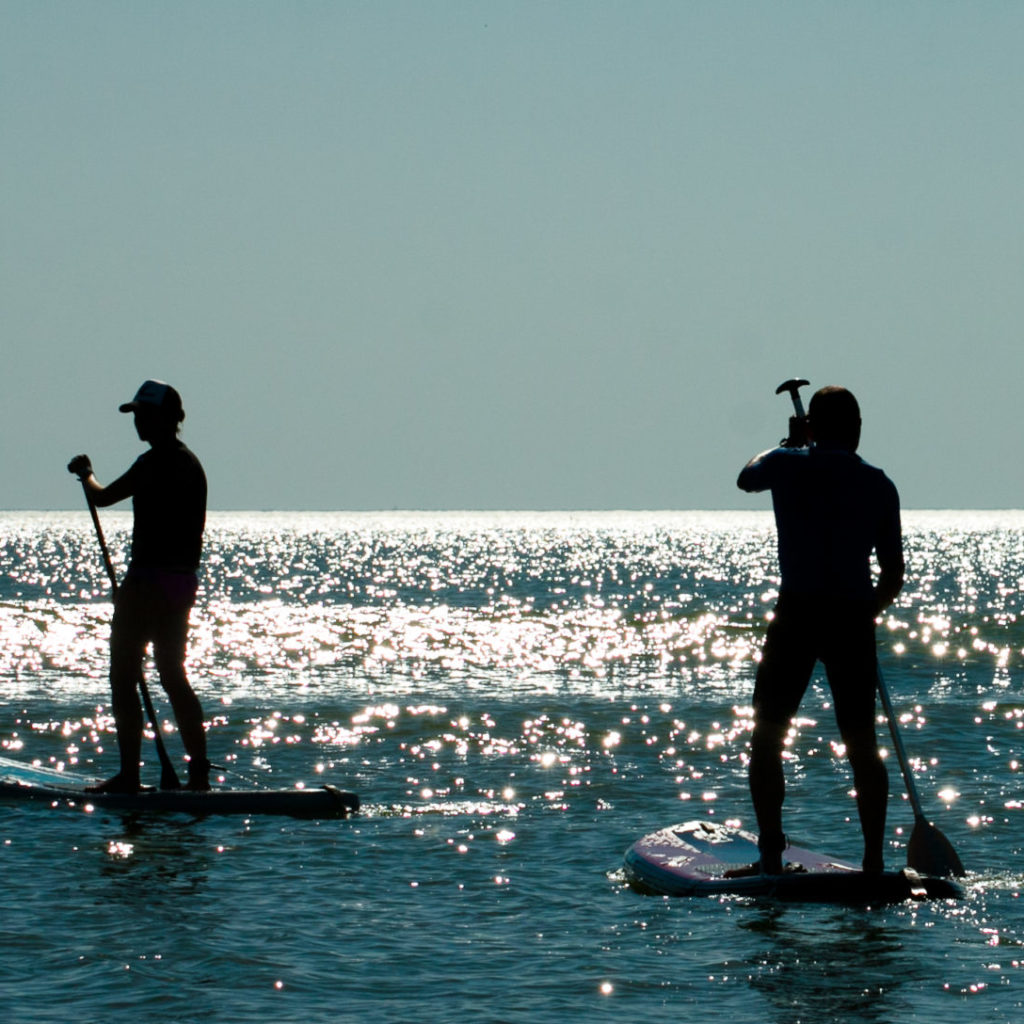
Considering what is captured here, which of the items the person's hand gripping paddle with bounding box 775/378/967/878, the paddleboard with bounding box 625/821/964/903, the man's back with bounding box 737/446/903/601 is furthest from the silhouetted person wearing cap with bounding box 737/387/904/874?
the person's hand gripping paddle with bounding box 775/378/967/878

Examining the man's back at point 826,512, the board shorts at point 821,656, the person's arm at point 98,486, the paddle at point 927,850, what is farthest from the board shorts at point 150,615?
the paddle at point 927,850

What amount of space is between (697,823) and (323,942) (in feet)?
8.35

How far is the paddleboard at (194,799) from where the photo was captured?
9.91 meters

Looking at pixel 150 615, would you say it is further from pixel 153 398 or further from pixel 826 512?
pixel 826 512

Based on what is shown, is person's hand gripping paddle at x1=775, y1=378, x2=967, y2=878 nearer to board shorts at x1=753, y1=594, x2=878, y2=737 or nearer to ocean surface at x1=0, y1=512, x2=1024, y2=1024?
ocean surface at x1=0, y1=512, x2=1024, y2=1024

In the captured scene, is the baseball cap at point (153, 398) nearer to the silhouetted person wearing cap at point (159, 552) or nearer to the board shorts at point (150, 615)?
the silhouetted person wearing cap at point (159, 552)

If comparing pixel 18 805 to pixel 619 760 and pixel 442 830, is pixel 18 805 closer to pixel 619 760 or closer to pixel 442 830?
pixel 442 830

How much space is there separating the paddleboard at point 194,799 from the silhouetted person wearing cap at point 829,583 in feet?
11.3

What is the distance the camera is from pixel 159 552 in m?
9.59

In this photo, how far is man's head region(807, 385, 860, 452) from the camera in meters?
7.47

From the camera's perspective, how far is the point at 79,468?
9.67 metres

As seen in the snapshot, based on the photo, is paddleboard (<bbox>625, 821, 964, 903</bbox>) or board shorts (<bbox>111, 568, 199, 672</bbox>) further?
board shorts (<bbox>111, 568, 199, 672</bbox>)

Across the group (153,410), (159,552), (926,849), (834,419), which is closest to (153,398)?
(153,410)

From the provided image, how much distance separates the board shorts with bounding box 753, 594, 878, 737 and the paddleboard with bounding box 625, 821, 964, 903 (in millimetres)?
703
